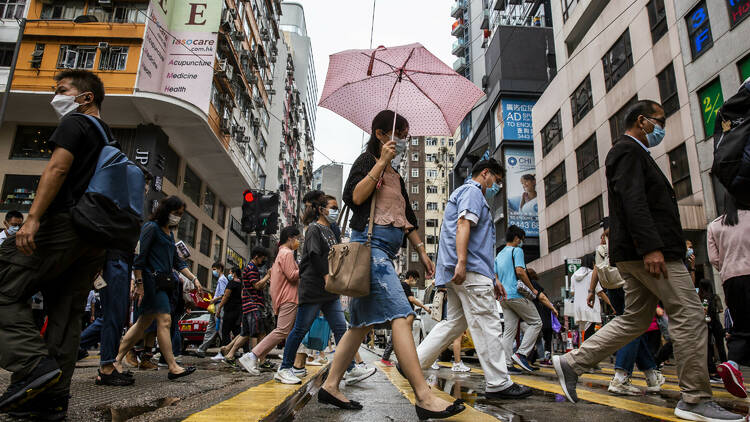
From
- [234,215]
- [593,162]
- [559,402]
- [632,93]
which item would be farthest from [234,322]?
[234,215]

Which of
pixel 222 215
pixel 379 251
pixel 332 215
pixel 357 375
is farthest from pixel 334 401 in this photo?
pixel 222 215

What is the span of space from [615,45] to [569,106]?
17.6 feet

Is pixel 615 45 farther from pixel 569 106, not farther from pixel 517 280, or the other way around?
pixel 517 280

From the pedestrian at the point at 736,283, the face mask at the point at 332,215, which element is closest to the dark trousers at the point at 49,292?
the face mask at the point at 332,215

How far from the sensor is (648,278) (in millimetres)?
3334

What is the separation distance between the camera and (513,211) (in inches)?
1383

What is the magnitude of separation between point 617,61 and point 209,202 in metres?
25.0

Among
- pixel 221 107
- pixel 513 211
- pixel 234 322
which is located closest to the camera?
pixel 234 322

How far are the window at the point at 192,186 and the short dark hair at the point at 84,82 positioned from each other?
1014 inches

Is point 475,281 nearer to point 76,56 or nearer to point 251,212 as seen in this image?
point 251,212

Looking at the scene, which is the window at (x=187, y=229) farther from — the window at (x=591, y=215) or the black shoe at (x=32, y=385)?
the black shoe at (x=32, y=385)

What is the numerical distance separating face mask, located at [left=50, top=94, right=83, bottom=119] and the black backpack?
3.97 meters

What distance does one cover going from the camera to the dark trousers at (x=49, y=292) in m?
2.37

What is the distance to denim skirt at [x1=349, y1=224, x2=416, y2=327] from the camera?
300cm
